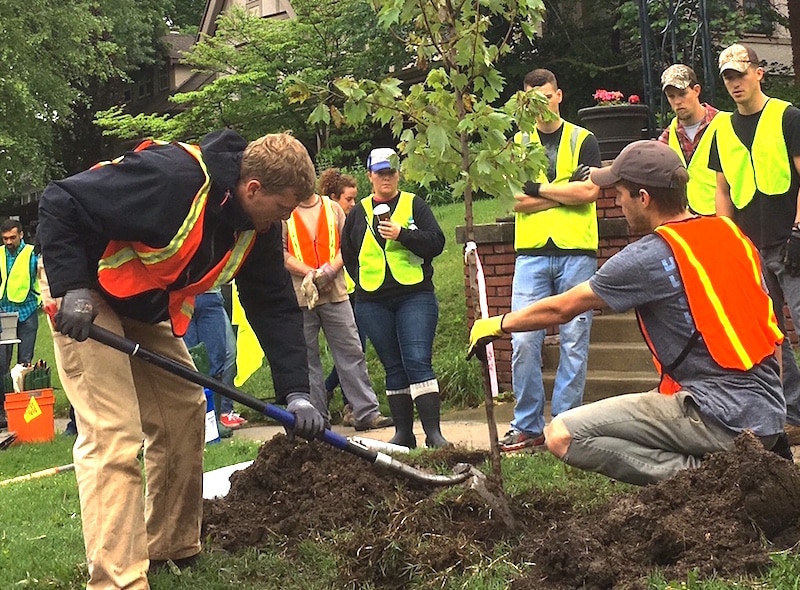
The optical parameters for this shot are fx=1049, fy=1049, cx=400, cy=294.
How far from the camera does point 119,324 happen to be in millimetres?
4270

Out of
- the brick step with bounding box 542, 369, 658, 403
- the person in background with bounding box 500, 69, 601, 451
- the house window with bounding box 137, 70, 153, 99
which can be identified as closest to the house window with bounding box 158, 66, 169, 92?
the house window with bounding box 137, 70, 153, 99

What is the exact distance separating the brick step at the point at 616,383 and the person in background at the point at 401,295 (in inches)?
68.2

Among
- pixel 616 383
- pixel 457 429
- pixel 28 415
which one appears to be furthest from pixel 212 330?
pixel 616 383

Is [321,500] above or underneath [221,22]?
underneath

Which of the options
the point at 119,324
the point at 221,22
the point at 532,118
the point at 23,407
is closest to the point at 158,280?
the point at 119,324

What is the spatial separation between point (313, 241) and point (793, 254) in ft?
12.0

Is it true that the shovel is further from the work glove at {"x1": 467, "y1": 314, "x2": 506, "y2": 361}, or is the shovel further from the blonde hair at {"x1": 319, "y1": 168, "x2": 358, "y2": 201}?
the blonde hair at {"x1": 319, "y1": 168, "x2": 358, "y2": 201}

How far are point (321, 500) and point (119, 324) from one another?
4.56ft

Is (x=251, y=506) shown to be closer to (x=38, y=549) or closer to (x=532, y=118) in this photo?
(x=38, y=549)

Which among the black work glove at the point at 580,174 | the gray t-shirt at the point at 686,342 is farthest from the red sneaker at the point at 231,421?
the gray t-shirt at the point at 686,342

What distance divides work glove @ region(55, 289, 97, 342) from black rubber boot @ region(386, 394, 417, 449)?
3641 mm

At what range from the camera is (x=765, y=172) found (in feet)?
19.9

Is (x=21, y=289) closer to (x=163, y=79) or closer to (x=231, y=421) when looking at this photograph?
(x=231, y=421)

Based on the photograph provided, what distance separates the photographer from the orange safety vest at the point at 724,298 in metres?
4.14
